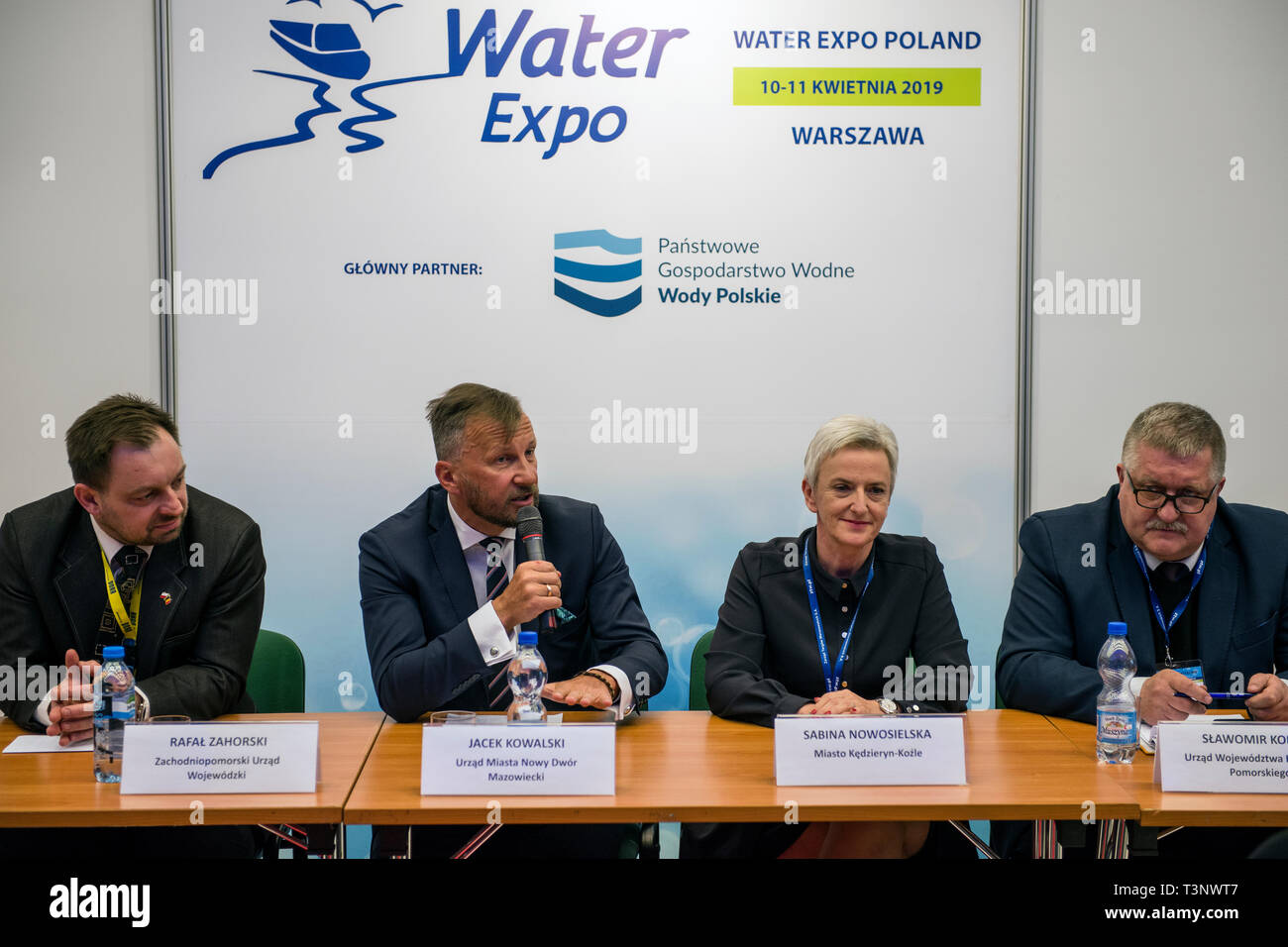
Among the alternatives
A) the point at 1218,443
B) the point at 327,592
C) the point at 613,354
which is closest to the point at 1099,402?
the point at 1218,443

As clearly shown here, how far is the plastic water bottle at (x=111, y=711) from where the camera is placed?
2258 mm

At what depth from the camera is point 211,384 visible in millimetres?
4012

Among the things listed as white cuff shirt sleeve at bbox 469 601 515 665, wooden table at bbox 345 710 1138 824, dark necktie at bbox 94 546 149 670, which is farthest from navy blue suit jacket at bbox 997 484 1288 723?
dark necktie at bbox 94 546 149 670

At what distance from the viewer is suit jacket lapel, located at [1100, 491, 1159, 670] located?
2830 mm

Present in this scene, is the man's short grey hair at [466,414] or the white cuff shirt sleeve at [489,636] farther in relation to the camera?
the man's short grey hair at [466,414]

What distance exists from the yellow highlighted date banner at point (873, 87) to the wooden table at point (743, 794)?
2.47m

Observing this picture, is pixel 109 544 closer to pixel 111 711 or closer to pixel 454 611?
pixel 111 711

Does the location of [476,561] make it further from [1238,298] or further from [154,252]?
[1238,298]

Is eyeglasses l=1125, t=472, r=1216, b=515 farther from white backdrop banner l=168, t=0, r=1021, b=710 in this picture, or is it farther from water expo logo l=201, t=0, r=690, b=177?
water expo logo l=201, t=0, r=690, b=177

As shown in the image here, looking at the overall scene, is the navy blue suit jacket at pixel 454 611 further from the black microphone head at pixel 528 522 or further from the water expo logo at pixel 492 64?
the water expo logo at pixel 492 64

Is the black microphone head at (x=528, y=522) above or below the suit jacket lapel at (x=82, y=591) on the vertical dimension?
above

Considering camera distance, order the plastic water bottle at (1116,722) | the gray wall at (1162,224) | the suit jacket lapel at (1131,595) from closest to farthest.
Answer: the plastic water bottle at (1116,722)
the suit jacket lapel at (1131,595)
the gray wall at (1162,224)

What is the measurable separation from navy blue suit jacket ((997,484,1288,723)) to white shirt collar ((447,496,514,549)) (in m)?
1.35

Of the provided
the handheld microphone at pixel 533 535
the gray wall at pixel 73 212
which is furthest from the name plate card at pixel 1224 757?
the gray wall at pixel 73 212
